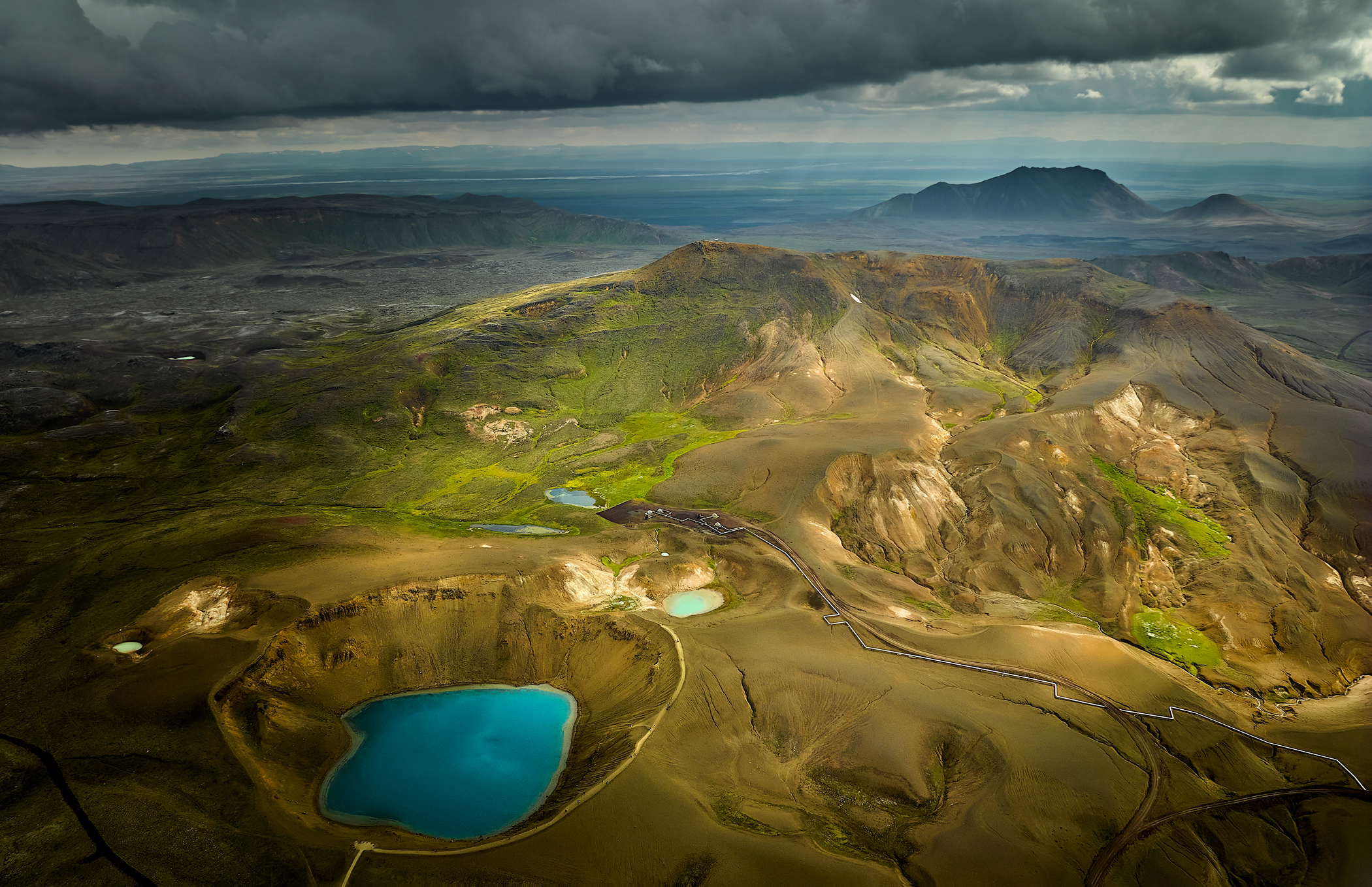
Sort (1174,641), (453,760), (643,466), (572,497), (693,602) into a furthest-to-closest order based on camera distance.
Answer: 1. (643,466)
2. (572,497)
3. (693,602)
4. (1174,641)
5. (453,760)

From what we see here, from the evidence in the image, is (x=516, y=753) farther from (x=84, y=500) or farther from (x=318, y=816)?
(x=84, y=500)

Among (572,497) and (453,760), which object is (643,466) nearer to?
(572,497)

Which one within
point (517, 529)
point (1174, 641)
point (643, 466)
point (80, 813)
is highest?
point (80, 813)

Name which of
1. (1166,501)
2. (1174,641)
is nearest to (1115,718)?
(1174,641)

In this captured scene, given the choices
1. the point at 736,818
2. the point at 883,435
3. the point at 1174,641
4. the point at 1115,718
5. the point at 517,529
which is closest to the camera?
the point at 736,818

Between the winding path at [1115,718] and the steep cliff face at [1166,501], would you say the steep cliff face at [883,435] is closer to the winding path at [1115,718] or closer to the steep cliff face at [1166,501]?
the steep cliff face at [1166,501]

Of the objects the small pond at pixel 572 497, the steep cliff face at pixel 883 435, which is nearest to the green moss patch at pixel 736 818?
the steep cliff face at pixel 883 435

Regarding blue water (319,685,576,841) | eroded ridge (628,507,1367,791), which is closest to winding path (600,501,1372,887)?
eroded ridge (628,507,1367,791)
